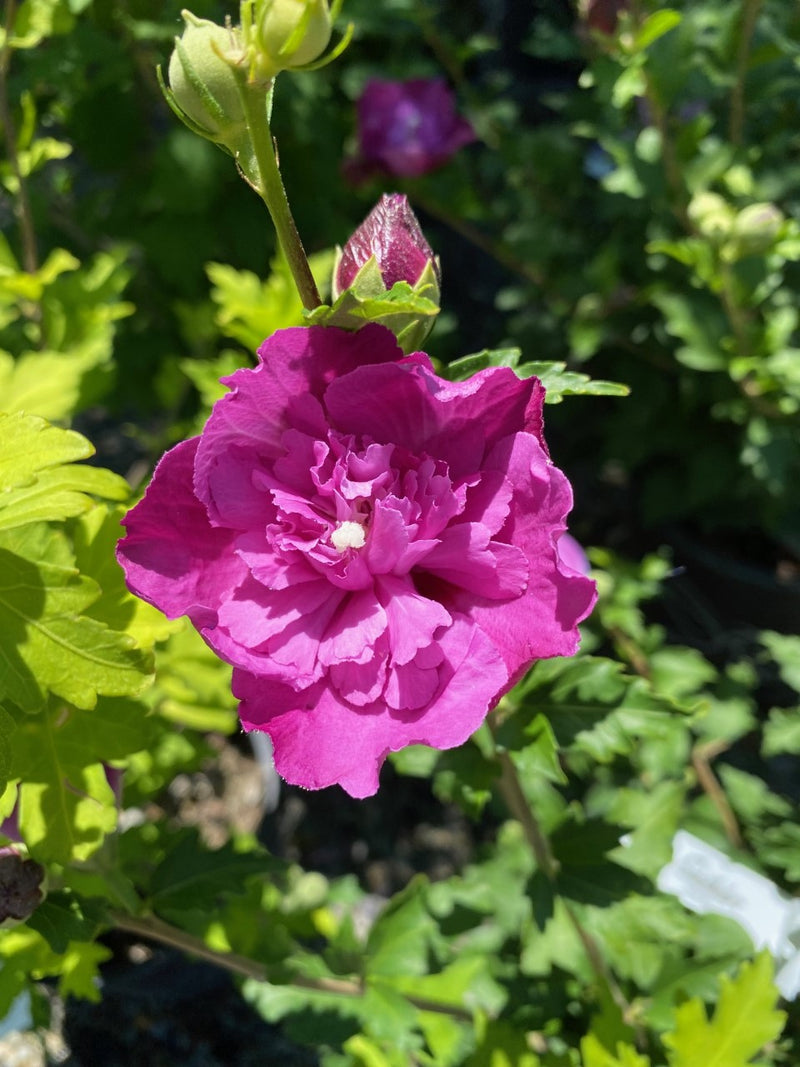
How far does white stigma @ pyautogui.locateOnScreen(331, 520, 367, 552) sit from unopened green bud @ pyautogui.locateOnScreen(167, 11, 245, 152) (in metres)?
0.21

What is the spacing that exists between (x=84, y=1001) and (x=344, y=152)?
1434mm

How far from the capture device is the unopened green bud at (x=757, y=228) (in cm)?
101

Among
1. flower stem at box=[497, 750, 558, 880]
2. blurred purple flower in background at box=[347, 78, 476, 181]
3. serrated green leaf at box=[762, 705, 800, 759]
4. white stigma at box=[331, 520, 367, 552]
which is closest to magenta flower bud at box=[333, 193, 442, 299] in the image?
white stigma at box=[331, 520, 367, 552]

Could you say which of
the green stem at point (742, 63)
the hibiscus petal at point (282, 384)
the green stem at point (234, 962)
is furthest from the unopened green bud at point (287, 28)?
the green stem at point (742, 63)

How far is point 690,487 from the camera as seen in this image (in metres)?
1.62

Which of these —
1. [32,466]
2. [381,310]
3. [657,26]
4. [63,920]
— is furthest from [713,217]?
[63,920]

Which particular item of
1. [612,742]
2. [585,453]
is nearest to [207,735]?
[585,453]

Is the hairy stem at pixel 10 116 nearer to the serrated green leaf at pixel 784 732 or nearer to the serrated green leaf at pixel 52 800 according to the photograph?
the serrated green leaf at pixel 52 800

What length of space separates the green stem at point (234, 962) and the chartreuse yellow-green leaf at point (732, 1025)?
319mm

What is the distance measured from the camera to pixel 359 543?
49cm

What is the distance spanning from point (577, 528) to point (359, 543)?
1.53m

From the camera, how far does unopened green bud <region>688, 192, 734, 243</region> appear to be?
1074 millimetres

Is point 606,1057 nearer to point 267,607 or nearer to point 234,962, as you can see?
point 234,962

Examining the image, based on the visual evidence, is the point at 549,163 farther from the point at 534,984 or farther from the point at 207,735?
the point at 534,984
